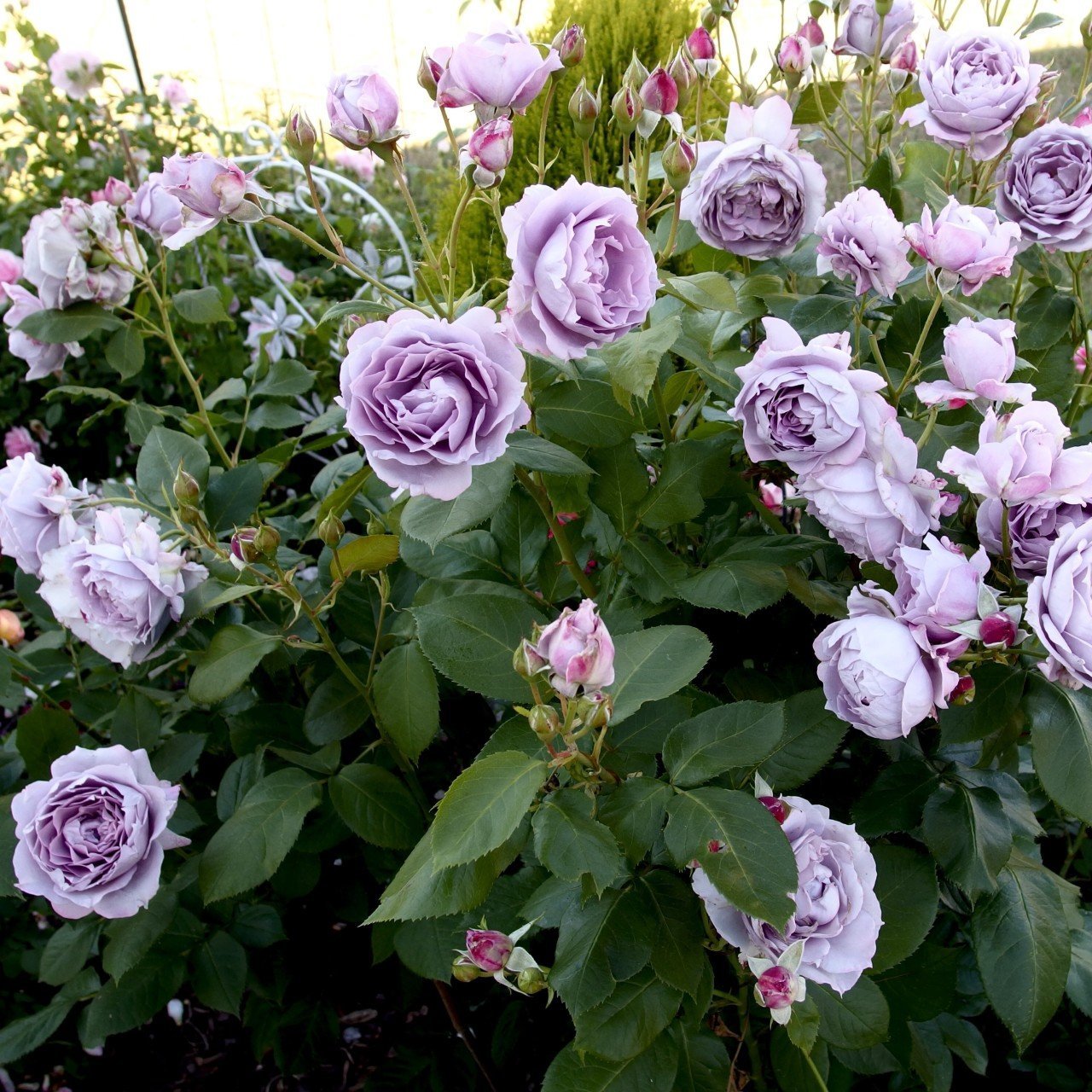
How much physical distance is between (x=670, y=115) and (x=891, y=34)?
48cm

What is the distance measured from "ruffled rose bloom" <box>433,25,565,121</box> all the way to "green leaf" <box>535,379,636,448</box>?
0.24 m

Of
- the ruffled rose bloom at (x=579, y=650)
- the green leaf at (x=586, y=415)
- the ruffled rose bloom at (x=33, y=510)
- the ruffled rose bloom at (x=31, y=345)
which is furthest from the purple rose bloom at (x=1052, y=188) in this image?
the ruffled rose bloom at (x=31, y=345)

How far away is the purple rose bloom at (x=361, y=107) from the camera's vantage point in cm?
80

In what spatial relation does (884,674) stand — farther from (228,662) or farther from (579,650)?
(228,662)

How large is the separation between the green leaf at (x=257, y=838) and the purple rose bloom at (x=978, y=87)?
0.92 m

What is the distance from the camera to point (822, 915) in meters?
0.73

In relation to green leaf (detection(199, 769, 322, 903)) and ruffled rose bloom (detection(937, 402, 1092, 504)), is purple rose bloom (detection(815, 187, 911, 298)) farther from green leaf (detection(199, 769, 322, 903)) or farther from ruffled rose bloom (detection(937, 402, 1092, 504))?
green leaf (detection(199, 769, 322, 903))

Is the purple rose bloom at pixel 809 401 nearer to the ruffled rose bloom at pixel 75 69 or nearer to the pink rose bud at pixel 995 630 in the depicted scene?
the pink rose bud at pixel 995 630

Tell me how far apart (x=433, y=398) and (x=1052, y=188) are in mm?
706

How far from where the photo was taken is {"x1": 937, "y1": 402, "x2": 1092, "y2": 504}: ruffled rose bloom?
704mm

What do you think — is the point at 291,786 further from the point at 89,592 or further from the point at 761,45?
the point at 761,45

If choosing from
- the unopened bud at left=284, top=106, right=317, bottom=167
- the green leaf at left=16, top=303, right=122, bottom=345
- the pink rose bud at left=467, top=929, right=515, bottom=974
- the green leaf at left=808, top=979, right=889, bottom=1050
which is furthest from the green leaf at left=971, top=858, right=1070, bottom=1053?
the green leaf at left=16, top=303, right=122, bottom=345

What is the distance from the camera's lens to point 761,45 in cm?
527

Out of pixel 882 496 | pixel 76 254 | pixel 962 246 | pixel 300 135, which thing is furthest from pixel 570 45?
pixel 76 254
